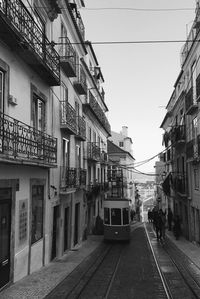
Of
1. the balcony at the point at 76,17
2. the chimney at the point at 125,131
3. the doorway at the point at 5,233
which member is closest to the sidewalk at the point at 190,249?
the doorway at the point at 5,233

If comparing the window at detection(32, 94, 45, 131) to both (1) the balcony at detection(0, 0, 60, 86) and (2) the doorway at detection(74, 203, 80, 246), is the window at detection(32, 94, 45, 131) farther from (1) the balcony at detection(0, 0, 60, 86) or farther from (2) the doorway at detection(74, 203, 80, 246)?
(2) the doorway at detection(74, 203, 80, 246)

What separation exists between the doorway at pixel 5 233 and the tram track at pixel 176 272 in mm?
4275

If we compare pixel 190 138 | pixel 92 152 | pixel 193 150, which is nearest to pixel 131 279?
pixel 193 150

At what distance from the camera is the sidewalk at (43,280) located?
9.20m

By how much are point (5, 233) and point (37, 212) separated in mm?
2928

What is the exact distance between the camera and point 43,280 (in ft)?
35.4

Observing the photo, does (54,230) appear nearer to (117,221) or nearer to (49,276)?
(49,276)

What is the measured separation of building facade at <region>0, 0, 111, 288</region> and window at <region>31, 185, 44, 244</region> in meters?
0.03

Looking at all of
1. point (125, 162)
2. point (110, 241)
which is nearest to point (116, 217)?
point (110, 241)

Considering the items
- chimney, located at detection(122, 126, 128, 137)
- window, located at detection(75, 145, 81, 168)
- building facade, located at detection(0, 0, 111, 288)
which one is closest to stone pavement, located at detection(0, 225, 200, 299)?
building facade, located at detection(0, 0, 111, 288)

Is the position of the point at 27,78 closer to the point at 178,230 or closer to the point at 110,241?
the point at 110,241

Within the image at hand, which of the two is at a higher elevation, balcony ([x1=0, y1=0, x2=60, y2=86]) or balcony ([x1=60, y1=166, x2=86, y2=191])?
balcony ([x1=0, y1=0, x2=60, y2=86])

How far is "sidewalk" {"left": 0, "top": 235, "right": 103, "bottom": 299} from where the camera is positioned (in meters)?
9.20

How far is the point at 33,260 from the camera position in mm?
11906
